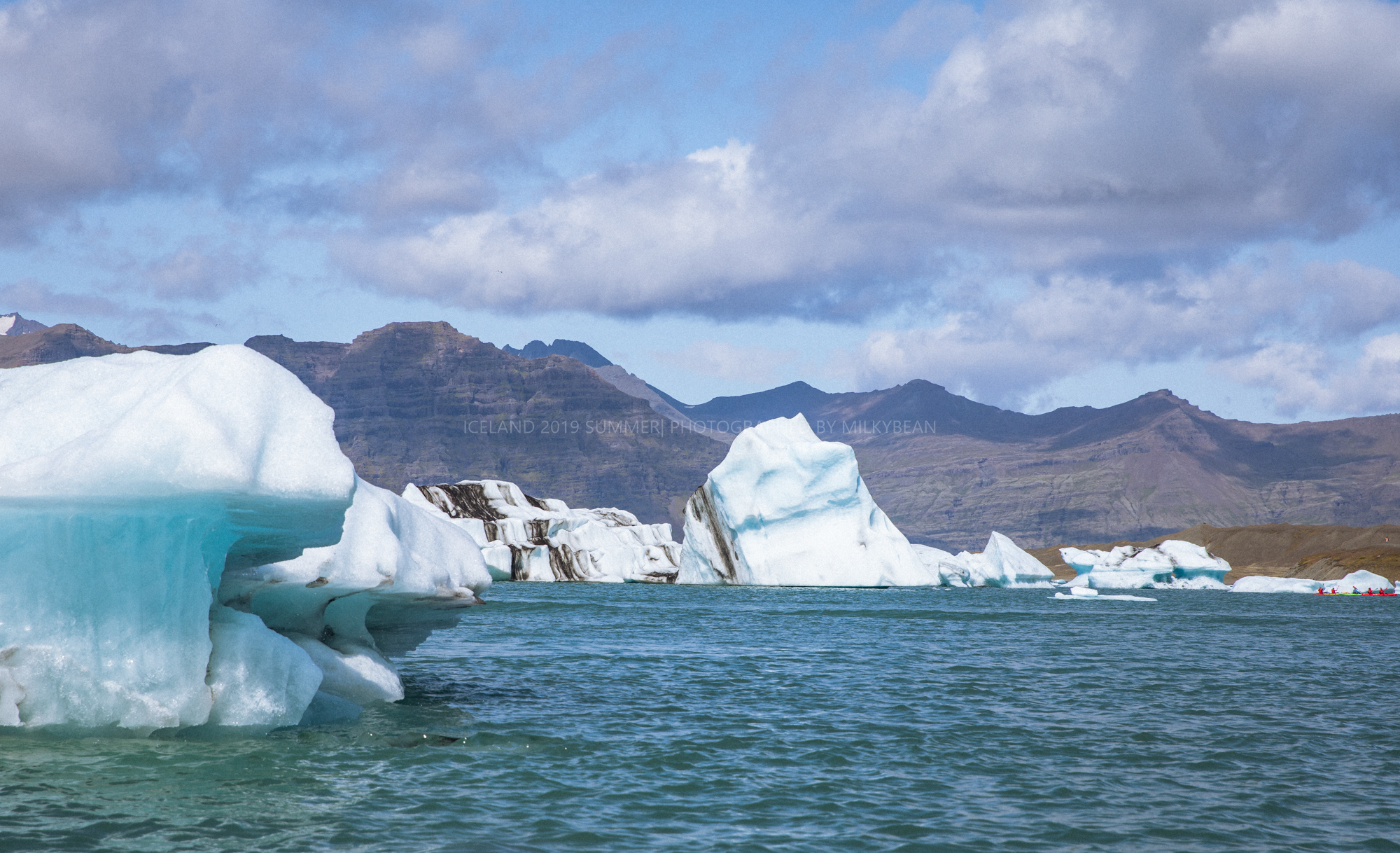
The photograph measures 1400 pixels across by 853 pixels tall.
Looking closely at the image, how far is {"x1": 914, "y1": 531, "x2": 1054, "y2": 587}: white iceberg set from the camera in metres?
77.2

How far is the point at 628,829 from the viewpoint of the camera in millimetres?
8414

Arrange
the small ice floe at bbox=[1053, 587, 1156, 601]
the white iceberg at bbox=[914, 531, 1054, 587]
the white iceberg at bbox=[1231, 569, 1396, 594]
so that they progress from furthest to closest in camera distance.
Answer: the white iceberg at bbox=[1231, 569, 1396, 594] < the white iceberg at bbox=[914, 531, 1054, 587] < the small ice floe at bbox=[1053, 587, 1156, 601]

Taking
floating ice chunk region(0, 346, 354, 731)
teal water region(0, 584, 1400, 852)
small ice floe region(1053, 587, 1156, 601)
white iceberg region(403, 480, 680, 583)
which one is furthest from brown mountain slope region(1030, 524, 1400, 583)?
floating ice chunk region(0, 346, 354, 731)

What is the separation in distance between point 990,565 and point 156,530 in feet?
243

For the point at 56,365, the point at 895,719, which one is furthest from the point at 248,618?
the point at 895,719

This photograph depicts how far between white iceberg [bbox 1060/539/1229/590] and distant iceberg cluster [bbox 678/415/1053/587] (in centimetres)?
3388

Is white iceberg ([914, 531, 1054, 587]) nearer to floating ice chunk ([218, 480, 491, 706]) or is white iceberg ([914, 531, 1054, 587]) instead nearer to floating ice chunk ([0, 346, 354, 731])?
floating ice chunk ([218, 480, 491, 706])

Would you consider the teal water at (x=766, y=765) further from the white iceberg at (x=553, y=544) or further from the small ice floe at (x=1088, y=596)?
the white iceberg at (x=553, y=544)

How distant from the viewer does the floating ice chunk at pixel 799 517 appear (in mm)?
54969

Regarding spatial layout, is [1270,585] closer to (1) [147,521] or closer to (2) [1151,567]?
(2) [1151,567]

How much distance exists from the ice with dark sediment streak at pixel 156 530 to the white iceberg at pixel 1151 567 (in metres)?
81.3

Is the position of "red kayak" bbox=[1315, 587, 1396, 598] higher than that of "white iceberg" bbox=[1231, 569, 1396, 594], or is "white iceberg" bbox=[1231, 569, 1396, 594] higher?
"white iceberg" bbox=[1231, 569, 1396, 594]

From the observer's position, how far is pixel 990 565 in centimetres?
7869

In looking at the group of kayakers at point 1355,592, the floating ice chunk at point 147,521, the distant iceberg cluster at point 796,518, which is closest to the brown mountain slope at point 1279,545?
the group of kayakers at point 1355,592
